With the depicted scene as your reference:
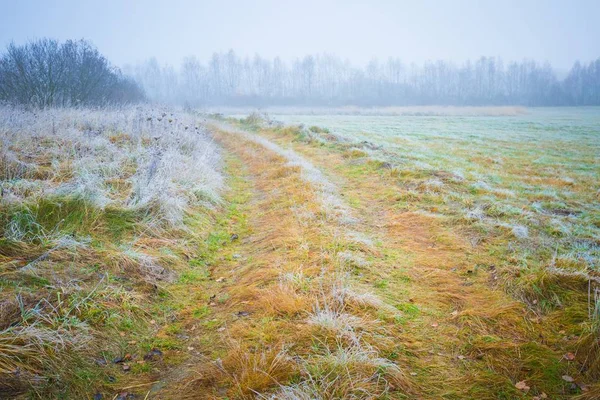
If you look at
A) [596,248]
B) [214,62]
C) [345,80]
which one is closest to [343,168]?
[596,248]

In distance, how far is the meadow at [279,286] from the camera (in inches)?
91.4

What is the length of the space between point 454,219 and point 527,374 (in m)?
3.67

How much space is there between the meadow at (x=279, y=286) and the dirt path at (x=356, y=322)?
2 cm

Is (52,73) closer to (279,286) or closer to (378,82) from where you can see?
(279,286)

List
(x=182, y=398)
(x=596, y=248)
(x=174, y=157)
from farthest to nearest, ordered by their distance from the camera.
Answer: (x=174, y=157)
(x=596, y=248)
(x=182, y=398)

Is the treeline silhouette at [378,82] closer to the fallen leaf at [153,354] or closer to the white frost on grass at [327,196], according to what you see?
the white frost on grass at [327,196]

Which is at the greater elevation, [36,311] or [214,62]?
[214,62]

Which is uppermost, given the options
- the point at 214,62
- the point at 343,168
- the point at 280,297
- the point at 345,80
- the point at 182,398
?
the point at 214,62

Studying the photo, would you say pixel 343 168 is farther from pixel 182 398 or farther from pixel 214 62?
pixel 214 62

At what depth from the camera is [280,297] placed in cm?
325

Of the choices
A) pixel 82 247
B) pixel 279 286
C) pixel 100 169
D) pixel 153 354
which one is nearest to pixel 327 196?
pixel 279 286

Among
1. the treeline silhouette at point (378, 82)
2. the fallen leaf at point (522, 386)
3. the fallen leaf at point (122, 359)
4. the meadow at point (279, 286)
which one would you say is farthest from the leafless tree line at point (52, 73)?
the treeline silhouette at point (378, 82)

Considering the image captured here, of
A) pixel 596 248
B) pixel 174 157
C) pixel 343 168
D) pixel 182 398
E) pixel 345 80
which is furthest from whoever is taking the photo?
pixel 345 80

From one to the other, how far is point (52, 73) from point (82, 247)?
22.8 meters
